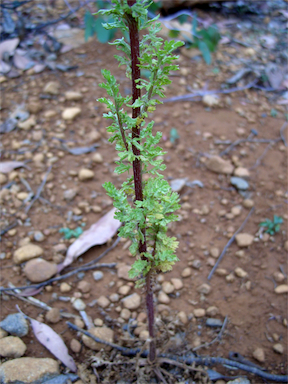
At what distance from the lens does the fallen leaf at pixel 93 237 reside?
2410mm

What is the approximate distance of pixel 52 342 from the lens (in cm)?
193

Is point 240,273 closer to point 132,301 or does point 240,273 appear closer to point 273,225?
point 273,225

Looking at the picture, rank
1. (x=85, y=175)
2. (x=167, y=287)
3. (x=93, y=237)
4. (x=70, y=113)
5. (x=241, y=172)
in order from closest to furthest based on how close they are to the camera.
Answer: (x=167, y=287) < (x=93, y=237) < (x=85, y=175) < (x=241, y=172) < (x=70, y=113)

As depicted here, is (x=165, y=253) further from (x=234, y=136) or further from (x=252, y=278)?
(x=234, y=136)

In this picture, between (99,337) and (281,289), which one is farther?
(281,289)

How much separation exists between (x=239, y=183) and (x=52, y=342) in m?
2.00

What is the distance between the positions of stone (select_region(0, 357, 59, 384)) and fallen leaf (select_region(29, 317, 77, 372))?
3.4 inches

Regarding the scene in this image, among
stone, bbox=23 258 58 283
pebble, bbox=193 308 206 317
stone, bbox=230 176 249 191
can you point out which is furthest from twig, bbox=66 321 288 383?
stone, bbox=230 176 249 191

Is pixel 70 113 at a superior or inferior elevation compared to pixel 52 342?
superior

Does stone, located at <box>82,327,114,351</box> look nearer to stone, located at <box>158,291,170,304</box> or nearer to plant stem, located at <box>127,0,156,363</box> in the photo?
stone, located at <box>158,291,170,304</box>

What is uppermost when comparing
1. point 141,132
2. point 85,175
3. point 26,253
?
point 141,132

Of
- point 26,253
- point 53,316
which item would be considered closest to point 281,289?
point 53,316

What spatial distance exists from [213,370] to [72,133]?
2.39 m

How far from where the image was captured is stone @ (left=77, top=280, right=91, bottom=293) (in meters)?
2.26
